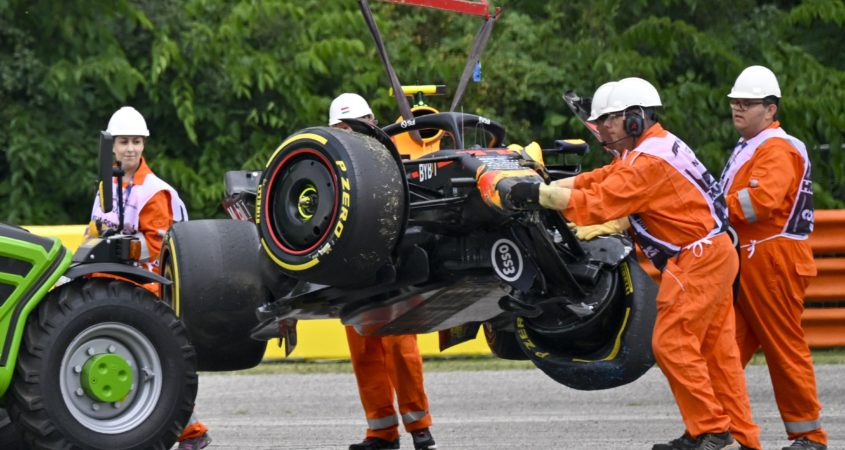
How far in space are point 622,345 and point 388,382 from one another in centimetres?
182

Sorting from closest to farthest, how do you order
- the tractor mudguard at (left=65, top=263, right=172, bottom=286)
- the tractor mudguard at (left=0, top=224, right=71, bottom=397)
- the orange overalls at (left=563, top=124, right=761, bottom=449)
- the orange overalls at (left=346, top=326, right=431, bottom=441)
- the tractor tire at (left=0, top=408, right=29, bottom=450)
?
the tractor mudguard at (left=0, top=224, right=71, bottom=397)
the orange overalls at (left=563, top=124, right=761, bottom=449)
the tractor mudguard at (left=65, top=263, right=172, bottom=286)
the tractor tire at (left=0, top=408, right=29, bottom=450)
the orange overalls at (left=346, top=326, right=431, bottom=441)

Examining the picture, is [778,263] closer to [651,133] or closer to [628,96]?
[651,133]

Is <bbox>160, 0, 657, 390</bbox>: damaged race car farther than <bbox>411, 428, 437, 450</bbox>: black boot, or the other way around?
<bbox>411, 428, 437, 450</bbox>: black boot

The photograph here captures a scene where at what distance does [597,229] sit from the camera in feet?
25.2

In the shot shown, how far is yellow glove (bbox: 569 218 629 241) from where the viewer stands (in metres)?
7.67

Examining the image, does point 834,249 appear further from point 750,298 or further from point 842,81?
point 750,298

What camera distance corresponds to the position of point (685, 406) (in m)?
7.31

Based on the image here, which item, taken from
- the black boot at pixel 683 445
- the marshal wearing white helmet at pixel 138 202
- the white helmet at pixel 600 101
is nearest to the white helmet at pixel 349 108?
the marshal wearing white helmet at pixel 138 202

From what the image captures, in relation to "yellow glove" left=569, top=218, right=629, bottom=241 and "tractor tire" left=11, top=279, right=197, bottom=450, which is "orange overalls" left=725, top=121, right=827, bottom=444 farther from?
"tractor tire" left=11, top=279, right=197, bottom=450

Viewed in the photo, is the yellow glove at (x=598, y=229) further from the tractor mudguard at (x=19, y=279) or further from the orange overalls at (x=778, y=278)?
the tractor mudguard at (x=19, y=279)

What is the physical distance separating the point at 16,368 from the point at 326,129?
1.73m

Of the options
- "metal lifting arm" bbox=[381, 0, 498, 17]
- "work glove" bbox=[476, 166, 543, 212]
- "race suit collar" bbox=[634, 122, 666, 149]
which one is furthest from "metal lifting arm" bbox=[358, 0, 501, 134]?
"work glove" bbox=[476, 166, 543, 212]

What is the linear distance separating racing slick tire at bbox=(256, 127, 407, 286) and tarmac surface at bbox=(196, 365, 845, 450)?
87.0 inches

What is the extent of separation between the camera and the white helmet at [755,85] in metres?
8.52
